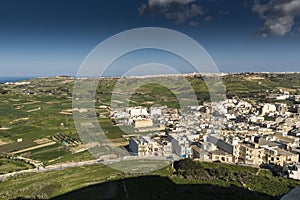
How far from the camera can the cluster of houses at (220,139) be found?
46.3ft

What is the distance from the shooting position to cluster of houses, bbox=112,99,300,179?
46.3ft

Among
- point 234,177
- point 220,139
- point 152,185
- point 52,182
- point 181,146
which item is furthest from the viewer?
point 220,139

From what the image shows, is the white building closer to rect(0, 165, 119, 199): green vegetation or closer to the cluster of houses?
the cluster of houses

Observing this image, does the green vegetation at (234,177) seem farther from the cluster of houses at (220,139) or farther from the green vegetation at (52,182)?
the green vegetation at (52,182)

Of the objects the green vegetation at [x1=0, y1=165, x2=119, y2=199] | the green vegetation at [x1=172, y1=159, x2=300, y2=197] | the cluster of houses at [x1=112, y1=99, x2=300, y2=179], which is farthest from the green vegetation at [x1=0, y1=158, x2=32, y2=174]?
the green vegetation at [x1=172, y1=159, x2=300, y2=197]

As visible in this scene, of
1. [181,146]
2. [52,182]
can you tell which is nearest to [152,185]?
[52,182]

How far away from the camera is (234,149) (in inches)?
573

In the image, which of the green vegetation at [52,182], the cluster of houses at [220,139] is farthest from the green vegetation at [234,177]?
the green vegetation at [52,182]

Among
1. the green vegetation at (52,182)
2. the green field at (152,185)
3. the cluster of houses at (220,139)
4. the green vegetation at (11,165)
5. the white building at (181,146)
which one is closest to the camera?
the green field at (152,185)

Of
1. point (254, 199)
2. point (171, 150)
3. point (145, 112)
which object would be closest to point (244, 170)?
point (254, 199)

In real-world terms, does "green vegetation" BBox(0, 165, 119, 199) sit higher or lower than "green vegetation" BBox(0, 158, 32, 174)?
higher

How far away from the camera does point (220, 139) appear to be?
16.0 m

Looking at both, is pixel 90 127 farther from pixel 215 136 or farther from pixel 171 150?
pixel 215 136

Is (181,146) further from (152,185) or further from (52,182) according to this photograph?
(52,182)
